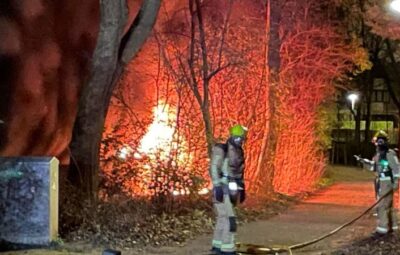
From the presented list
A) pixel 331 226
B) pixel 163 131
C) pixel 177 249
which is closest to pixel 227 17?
pixel 163 131

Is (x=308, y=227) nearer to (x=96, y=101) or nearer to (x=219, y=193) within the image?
(x=219, y=193)

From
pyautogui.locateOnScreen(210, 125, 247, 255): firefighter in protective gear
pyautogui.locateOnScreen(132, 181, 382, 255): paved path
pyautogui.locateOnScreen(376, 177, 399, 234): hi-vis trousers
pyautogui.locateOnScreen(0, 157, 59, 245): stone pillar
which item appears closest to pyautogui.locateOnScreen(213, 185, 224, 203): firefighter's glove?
pyautogui.locateOnScreen(210, 125, 247, 255): firefighter in protective gear

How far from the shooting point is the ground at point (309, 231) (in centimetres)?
1043

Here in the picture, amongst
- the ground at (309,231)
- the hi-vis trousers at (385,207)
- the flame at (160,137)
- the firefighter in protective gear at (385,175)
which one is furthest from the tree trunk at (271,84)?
the hi-vis trousers at (385,207)

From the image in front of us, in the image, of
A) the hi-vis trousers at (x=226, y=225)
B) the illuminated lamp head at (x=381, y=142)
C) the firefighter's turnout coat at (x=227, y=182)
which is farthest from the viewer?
the illuminated lamp head at (x=381, y=142)

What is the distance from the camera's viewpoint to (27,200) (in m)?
10.3

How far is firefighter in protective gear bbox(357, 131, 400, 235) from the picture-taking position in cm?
1169

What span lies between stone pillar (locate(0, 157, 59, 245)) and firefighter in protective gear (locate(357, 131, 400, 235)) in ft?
17.5

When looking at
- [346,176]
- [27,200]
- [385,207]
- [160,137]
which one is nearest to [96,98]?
[160,137]

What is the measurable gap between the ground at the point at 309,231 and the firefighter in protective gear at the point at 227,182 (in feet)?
2.38

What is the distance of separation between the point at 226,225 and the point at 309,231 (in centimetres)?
340

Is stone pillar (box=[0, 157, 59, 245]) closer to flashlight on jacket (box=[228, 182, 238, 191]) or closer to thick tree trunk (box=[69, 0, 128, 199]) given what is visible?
thick tree trunk (box=[69, 0, 128, 199])

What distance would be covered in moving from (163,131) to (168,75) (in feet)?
6.52

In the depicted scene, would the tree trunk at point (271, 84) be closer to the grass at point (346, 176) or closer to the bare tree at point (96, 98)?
the bare tree at point (96, 98)
